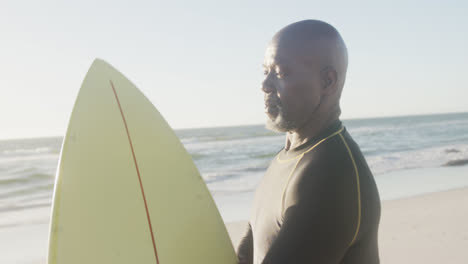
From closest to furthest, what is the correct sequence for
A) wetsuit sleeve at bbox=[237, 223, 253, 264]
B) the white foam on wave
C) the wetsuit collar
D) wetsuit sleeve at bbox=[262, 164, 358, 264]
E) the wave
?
wetsuit sleeve at bbox=[262, 164, 358, 264]
the wetsuit collar
wetsuit sleeve at bbox=[237, 223, 253, 264]
the white foam on wave
the wave

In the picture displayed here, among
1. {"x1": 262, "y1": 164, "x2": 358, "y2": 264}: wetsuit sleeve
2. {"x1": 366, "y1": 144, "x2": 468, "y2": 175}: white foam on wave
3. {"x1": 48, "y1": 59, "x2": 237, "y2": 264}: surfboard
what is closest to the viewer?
{"x1": 262, "y1": 164, "x2": 358, "y2": 264}: wetsuit sleeve

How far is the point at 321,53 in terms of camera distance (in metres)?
1.16

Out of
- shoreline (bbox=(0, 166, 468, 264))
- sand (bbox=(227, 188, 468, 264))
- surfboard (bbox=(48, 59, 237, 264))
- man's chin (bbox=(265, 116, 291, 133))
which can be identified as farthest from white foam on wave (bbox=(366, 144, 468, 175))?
man's chin (bbox=(265, 116, 291, 133))

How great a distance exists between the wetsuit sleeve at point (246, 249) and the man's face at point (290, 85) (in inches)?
18.0

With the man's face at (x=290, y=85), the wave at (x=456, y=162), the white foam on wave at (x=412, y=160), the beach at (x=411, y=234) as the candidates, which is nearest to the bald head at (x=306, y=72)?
the man's face at (x=290, y=85)

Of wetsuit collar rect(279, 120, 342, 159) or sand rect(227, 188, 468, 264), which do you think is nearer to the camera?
wetsuit collar rect(279, 120, 342, 159)

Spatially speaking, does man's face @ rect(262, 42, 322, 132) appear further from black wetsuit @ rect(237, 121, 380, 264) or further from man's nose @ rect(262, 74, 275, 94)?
black wetsuit @ rect(237, 121, 380, 264)

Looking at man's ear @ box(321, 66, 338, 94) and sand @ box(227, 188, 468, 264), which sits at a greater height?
man's ear @ box(321, 66, 338, 94)

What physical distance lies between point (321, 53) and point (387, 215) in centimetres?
483

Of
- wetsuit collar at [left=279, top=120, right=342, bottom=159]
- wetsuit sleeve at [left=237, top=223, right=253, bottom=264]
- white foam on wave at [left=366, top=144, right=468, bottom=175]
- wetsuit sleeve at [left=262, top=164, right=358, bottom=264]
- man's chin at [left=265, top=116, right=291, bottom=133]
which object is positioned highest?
man's chin at [left=265, top=116, right=291, bottom=133]

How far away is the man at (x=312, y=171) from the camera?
0.97m

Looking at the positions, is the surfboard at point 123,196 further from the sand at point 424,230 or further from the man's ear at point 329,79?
the sand at point 424,230

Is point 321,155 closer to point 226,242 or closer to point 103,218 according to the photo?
point 226,242

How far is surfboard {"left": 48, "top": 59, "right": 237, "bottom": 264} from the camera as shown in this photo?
1665 mm
